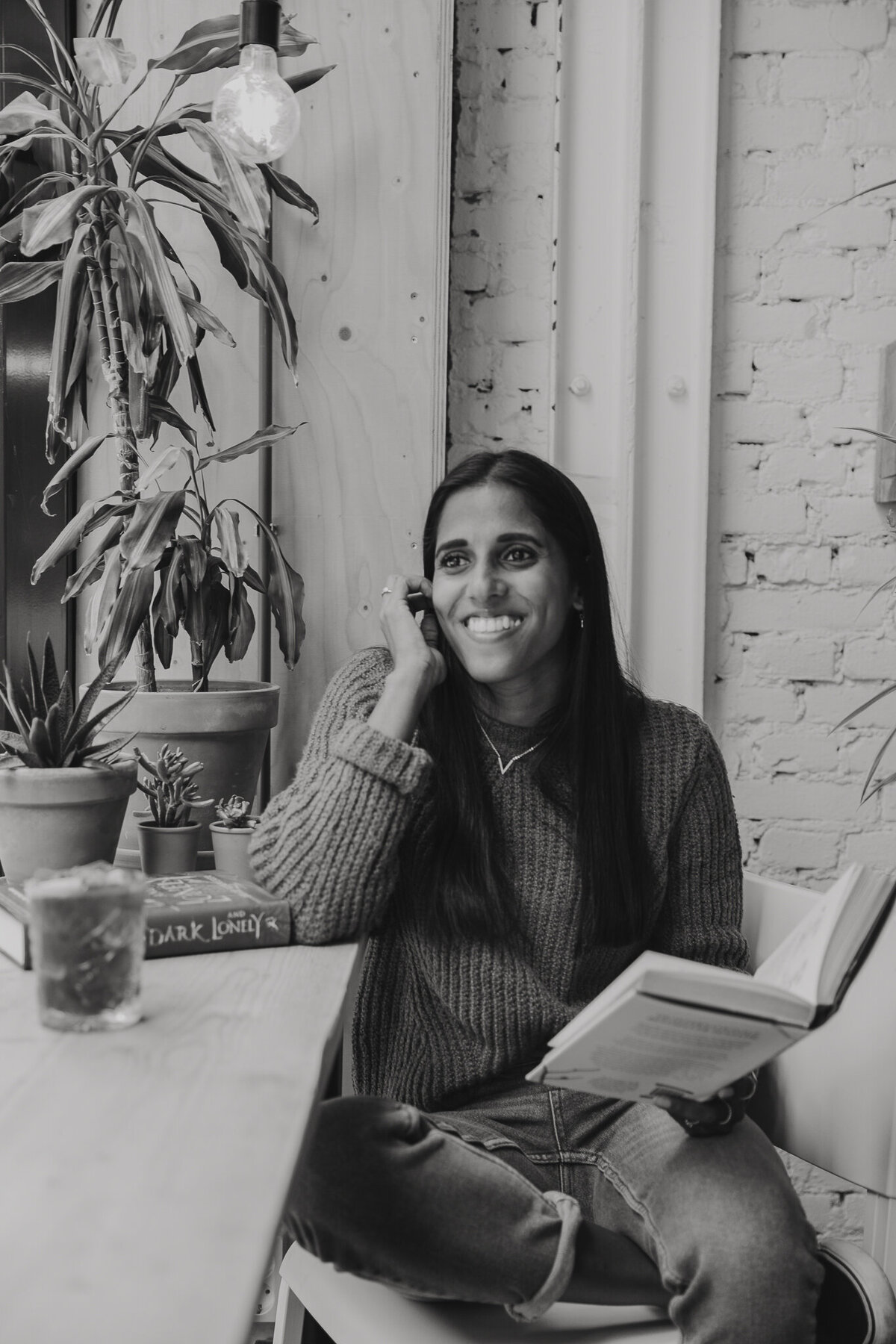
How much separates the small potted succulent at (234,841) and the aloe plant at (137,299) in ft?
0.73

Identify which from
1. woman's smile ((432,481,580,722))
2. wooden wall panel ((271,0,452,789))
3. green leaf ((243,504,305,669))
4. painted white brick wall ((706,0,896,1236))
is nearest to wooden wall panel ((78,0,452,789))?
wooden wall panel ((271,0,452,789))

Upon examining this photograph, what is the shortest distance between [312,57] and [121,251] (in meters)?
0.55

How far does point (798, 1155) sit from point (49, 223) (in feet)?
4.55

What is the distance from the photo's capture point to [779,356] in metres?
1.93

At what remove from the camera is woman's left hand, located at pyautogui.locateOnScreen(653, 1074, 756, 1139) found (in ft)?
3.71

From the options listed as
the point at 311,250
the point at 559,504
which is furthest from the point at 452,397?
the point at 559,504

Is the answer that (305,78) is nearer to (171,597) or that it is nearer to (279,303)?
(279,303)

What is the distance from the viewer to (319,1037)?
835mm

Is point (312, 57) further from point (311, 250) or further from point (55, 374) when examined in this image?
point (55, 374)

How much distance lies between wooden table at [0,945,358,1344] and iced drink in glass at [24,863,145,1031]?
2 centimetres

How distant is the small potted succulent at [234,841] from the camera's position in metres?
1.32

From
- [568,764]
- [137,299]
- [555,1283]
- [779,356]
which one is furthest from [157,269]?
[555,1283]

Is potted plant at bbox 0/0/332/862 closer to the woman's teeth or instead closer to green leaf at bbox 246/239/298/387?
green leaf at bbox 246/239/298/387

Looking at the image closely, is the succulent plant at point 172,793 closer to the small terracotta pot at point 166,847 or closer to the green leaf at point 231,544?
the small terracotta pot at point 166,847
